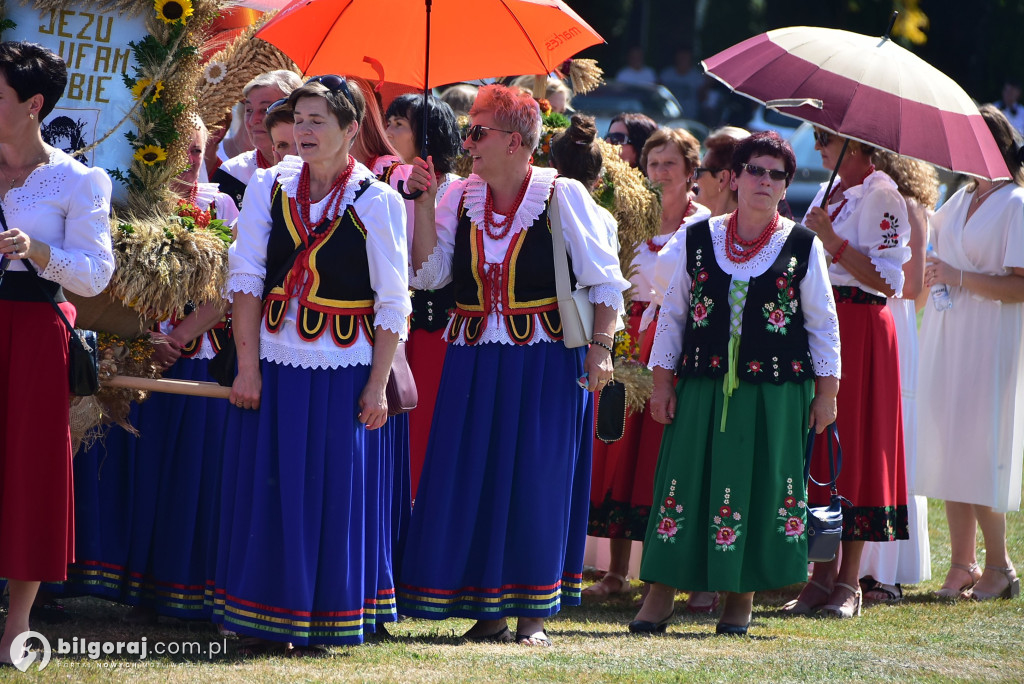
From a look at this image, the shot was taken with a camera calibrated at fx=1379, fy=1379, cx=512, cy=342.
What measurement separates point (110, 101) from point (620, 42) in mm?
22456

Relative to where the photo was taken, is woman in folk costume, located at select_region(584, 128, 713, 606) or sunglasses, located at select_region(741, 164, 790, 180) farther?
woman in folk costume, located at select_region(584, 128, 713, 606)

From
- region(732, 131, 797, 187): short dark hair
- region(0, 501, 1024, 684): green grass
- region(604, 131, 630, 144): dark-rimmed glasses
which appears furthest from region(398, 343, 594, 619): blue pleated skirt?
region(604, 131, 630, 144): dark-rimmed glasses

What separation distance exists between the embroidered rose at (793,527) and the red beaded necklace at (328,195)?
7.80 ft

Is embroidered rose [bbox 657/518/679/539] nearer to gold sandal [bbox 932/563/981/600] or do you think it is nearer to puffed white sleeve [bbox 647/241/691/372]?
puffed white sleeve [bbox 647/241/691/372]

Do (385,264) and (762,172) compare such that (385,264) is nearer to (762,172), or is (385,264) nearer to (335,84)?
(335,84)

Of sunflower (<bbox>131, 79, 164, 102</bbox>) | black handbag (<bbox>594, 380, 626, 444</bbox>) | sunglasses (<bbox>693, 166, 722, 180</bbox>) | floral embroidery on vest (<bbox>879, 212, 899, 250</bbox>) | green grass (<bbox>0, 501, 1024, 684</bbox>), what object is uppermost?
sunglasses (<bbox>693, 166, 722, 180</bbox>)

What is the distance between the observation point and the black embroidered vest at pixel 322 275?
5.05 meters

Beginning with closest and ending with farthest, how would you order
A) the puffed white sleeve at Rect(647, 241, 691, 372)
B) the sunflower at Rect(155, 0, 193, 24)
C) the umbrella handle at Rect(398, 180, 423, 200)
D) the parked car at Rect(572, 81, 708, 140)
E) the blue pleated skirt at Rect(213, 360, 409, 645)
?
the blue pleated skirt at Rect(213, 360, 409, 645) → the sunflower at Rect(155, 0, 193, 24) → the umbrella handle at Rect(398, 180, 423, 200) → the puffed white sleeve at Rect(647, 241, 691, 372) → the parked car at Rect(572, 81, 708, 140)

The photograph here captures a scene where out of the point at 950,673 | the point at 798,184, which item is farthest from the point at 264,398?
the point at 798,184

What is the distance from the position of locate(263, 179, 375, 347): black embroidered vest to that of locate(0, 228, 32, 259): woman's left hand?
92 cm

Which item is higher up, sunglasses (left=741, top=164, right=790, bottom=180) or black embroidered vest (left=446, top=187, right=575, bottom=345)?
sunglasses (left=741, top=164, right=790, bottom=180)

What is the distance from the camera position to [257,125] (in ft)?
21.3

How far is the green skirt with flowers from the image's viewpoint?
233 inches

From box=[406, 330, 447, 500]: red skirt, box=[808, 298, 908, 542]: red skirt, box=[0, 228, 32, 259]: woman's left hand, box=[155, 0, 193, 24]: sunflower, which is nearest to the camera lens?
box=[0, 228, 32, 259]: woman's left hand
